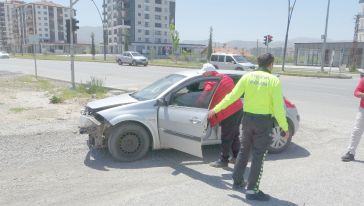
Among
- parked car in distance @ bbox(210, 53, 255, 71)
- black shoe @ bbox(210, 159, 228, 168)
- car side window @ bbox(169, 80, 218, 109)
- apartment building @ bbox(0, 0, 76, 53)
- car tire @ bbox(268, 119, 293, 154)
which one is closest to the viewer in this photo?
black shoe @ bbox(210, 159, 228, 168)

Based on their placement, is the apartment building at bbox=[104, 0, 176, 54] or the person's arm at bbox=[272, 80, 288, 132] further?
the apartment building at bbox=[104, 0, 176, 54]

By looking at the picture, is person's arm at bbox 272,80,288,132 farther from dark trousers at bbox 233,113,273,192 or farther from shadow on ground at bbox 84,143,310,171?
shadow on ground at bbox 84,143,310,171

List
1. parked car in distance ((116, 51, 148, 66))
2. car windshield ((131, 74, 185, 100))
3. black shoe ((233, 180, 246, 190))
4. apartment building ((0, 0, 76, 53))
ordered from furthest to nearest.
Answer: apartment building ((0, 0, 76, 53))
parked car in distance ((116, 51, 148, 66))
car windshield ((131, 74, 185, 100))
black shoe ((233, 180, 246, 190))

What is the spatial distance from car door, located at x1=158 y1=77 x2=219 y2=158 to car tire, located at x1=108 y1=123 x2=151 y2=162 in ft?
0.94

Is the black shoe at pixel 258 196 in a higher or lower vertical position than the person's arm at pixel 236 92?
lower

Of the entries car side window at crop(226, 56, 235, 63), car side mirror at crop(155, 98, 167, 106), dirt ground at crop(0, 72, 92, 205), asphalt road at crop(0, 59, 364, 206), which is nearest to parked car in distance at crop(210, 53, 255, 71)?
car side window at crop(226, 56, 235, 63)

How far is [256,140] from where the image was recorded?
386 centimetres

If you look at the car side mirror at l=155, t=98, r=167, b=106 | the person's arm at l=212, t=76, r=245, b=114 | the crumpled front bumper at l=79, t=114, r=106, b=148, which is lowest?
the crumpled front bumper at l=79, t=114, r=106, b=148

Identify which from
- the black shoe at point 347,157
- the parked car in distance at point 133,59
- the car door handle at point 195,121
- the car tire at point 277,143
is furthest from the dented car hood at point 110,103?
the parked car in distance at point 133,59

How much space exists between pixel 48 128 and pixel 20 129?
0.56 meters

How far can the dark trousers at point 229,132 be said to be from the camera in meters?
4.90

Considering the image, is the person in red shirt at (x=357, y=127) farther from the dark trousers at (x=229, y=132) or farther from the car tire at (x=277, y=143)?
the dark trousers at (x=229, y=132)

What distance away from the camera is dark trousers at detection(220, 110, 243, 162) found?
16.1 ft

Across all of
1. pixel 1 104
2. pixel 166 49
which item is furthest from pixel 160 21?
pixel 1 104
